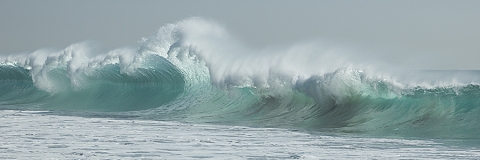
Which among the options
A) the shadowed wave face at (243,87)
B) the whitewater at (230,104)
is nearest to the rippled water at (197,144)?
the whitewater at (230,104)

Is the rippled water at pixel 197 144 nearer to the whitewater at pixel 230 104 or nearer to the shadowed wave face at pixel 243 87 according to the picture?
the whitewater at pixel 230 104

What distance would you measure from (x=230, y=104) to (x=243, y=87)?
4.26 feet

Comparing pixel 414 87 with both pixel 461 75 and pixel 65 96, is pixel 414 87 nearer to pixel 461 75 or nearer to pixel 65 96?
pixel 461 75

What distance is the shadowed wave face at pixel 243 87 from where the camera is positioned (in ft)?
39.7

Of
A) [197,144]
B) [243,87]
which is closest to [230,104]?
[243,87]

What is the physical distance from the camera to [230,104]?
1692 cm

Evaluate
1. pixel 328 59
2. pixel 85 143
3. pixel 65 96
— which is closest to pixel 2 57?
pixel 65 96

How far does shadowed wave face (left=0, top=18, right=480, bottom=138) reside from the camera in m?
12.1

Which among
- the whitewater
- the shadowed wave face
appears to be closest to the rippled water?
the whitewater

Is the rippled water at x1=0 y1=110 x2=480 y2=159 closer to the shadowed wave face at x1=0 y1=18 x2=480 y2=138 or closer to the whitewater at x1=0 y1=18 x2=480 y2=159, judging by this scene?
the whitewater at x1=0 y1=18 x2=480 y2=159

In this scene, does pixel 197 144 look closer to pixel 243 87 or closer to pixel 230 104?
pixel 230 104

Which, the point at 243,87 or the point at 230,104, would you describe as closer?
the point at 230,104

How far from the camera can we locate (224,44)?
21375 mm

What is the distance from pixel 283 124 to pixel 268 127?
79 cm
